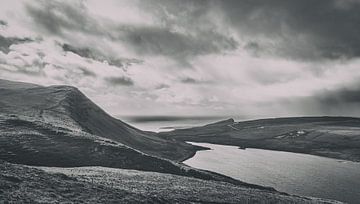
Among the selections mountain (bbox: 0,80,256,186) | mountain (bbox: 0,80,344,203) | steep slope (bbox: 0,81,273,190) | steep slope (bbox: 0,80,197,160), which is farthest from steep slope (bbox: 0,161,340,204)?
steep slope (bbox: 0,80,197,160)

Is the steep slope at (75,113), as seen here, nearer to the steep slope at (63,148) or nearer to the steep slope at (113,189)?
the steep slope at (63,148)

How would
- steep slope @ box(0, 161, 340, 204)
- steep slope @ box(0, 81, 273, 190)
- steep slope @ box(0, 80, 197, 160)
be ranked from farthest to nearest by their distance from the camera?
steep slope @ box(0, 80, 197, 160), steep slope @ box(0, 81, 273, 190), steep slope @ box(0, 161, 340, 204)

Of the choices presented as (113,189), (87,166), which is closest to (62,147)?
(87,166)

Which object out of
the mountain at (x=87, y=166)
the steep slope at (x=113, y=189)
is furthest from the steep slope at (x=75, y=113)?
the steep slope at (x=113, y=189)

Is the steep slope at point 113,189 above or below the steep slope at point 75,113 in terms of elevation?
below

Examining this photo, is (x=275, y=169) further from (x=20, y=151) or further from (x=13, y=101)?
(x=13, y=101)

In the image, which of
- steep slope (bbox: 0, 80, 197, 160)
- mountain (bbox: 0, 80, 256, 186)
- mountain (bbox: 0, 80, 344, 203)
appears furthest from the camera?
steep slope (bbox: 0, 80, 197, 160)

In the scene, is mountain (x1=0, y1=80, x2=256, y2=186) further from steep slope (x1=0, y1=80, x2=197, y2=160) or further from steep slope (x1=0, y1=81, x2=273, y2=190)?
steep slope (x1=0, y1=80, x2=197, y2=160)

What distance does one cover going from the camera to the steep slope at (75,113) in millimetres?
138125

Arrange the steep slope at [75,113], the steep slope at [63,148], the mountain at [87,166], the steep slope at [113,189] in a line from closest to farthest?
the steep slope at [113,189], the mountain at [87,166], the steep slope at [63,148], the steep slope at [75,113]

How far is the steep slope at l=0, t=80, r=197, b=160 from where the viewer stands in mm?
138125

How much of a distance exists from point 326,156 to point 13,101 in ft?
575

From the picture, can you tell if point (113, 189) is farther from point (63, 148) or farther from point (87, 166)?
point (63, 148)

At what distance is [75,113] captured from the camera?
15275 cm
